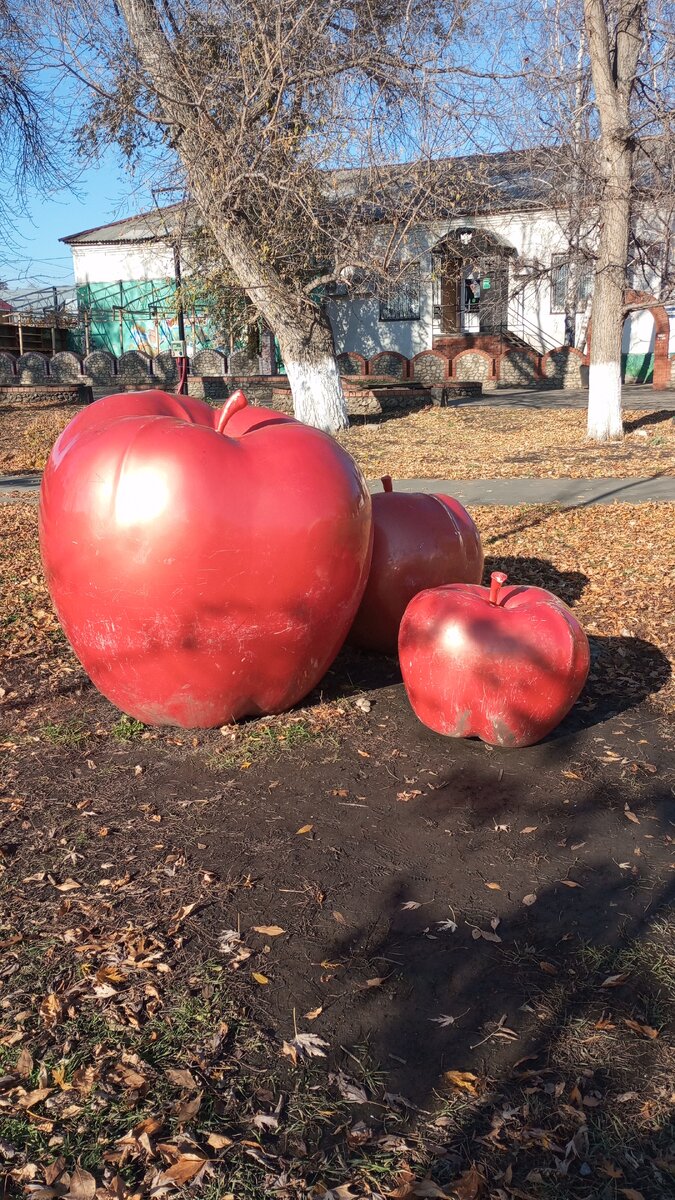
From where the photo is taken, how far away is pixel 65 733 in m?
4.93

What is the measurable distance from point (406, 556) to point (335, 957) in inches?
111

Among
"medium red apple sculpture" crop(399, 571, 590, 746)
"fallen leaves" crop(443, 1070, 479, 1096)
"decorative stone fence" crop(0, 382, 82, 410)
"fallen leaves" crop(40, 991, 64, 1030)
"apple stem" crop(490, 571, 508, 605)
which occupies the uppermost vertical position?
"decorative stone fence" crop(0, 382, 82, 410)

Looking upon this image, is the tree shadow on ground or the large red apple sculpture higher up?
the large red apple sculpture

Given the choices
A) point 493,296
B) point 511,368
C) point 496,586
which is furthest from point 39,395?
point 496,586

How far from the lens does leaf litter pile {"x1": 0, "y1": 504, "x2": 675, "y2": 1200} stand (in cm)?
237

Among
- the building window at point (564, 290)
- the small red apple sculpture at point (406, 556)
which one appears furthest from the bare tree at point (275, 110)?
the building window at point (564, 290)

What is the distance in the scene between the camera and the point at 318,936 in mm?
3227

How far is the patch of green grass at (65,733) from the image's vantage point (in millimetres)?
4828

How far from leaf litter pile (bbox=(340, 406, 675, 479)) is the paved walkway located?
50cm

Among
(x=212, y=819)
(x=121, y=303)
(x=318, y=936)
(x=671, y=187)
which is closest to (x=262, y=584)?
(x=212, y=819)

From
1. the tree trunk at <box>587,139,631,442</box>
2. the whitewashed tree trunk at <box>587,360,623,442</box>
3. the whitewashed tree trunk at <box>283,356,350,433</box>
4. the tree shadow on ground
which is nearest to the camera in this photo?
the tree shadow on ground

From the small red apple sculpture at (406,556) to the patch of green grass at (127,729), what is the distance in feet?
4.94

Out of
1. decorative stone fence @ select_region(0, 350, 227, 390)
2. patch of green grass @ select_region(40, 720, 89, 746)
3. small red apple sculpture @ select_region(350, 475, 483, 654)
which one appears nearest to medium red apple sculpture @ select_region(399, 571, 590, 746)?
small red apple sculpture @ select_region(350, 475, 483, 654)

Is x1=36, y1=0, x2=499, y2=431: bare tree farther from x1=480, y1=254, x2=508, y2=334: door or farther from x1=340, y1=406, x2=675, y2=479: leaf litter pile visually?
x1=480, y1=254, x2=508, y2=334: door
